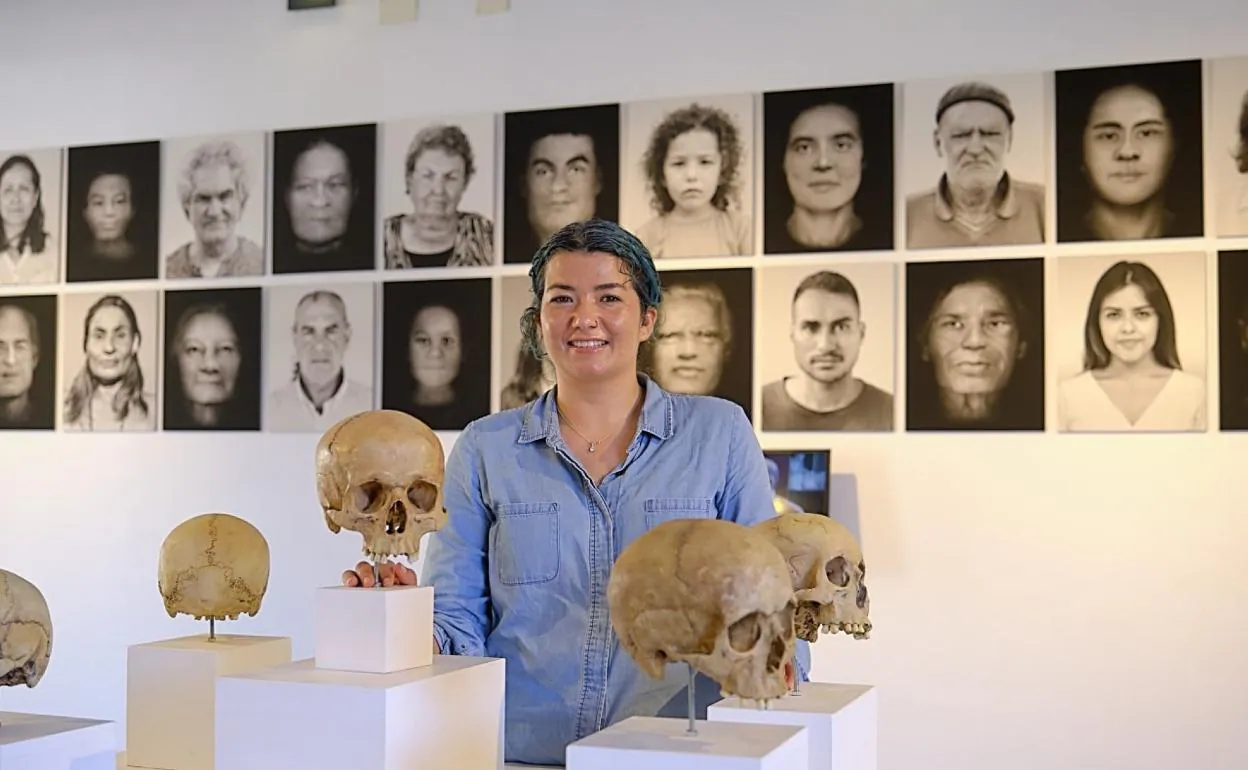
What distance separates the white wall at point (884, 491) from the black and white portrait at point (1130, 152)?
0.10 metres

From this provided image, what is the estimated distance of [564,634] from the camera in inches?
101

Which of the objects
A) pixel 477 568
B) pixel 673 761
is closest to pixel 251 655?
pixel 477 568

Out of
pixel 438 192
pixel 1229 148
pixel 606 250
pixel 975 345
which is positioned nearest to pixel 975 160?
pixel 975 345

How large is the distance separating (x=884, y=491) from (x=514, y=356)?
1.40 meters

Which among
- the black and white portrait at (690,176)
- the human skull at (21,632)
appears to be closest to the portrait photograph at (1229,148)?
the black and white portrait at (690,176)

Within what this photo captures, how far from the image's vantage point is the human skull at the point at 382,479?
82.9 inches

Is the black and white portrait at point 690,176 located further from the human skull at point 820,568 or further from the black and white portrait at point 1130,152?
the human skull at point 820,568

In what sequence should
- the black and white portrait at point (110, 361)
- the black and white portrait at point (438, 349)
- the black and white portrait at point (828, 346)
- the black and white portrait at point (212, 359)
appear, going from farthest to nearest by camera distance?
the black and white portrait at point (110, 361) < the black and white portrait at point (212, 359) < the black and white portrait at point (438, 349) < the black and white portrait at point (828, 346)

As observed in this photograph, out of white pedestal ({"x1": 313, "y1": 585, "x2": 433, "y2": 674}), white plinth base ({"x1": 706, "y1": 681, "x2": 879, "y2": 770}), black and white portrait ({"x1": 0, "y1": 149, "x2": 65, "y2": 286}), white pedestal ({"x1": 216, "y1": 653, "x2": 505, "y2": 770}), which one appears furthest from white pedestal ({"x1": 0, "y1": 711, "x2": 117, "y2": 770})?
black and white portrait ({"x1": 0, "y1": 149, "x2": 65, "y2": 286})

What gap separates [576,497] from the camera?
8.56 feet

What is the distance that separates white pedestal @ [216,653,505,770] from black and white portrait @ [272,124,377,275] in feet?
10.3

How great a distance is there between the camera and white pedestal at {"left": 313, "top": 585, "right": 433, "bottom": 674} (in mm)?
1983

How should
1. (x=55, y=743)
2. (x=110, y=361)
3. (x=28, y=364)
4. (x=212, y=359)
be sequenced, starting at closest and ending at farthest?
(x=55, y=743), (x=212, y=359), (x=110, y=361), (x=28, y=364)

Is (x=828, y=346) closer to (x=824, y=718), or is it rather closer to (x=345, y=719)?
(x=824, y=718)
